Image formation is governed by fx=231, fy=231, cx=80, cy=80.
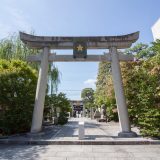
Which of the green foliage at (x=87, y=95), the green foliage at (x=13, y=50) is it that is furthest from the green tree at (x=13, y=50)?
the green foliage at (x=87, y=95)

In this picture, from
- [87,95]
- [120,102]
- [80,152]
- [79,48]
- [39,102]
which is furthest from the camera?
[87,95]

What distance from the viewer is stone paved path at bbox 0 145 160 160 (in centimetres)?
793

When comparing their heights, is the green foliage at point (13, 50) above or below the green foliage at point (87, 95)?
below

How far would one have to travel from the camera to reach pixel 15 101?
13078 mm

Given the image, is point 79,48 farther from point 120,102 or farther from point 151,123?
point 151,123

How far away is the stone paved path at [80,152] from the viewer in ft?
26.0

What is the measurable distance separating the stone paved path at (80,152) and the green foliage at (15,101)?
9.54 feet

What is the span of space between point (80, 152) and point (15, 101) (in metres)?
5.87

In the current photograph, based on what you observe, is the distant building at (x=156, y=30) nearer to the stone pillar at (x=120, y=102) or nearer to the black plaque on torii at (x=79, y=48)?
the stone pillar at (x=120, y=102)

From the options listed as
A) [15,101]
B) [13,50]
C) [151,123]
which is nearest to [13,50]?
[13,50]

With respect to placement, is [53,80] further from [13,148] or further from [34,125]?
[13,148]

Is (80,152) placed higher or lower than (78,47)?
lower

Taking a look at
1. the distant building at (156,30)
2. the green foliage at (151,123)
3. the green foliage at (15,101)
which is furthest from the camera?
the distant building at (156,30)

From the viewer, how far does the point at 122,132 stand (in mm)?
12320
